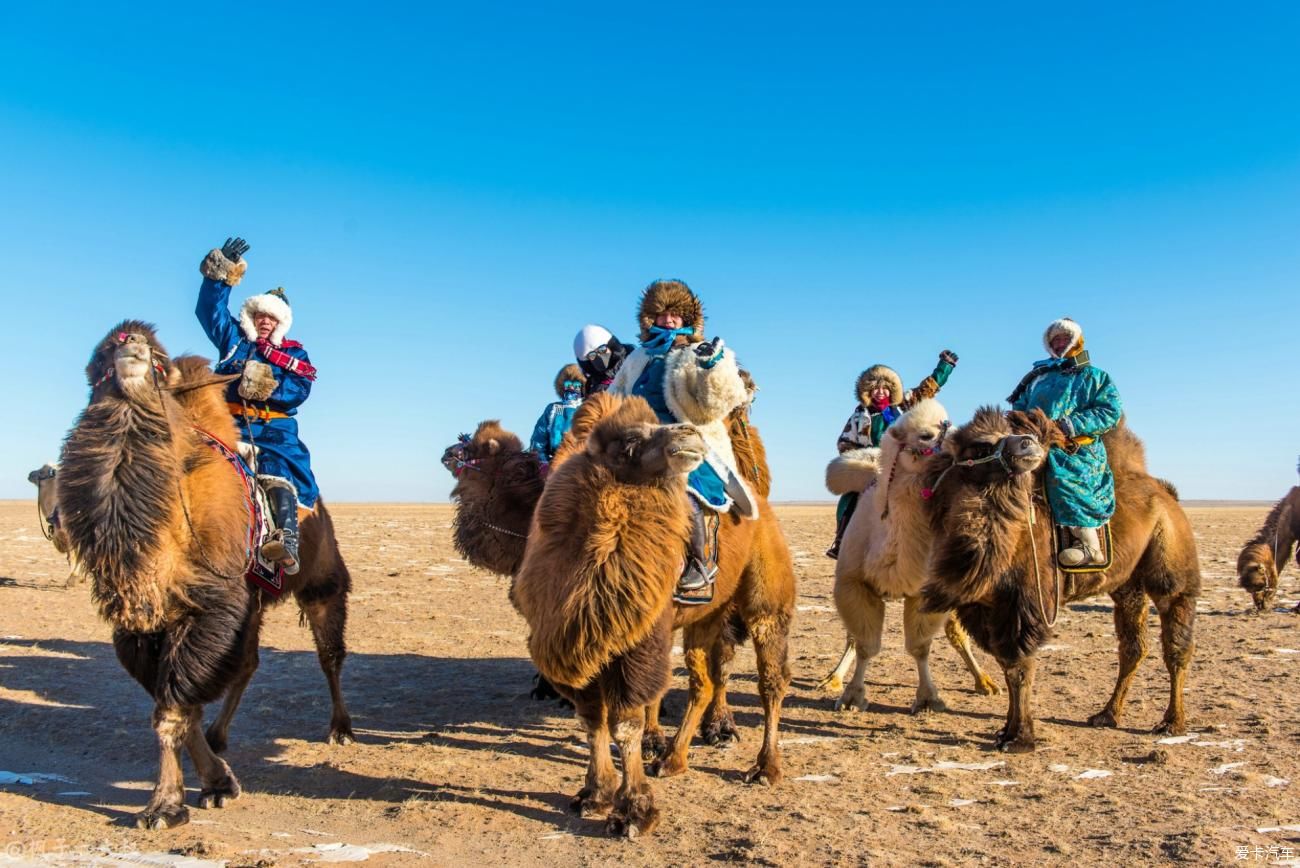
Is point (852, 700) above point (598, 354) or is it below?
below

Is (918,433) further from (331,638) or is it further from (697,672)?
(331,638)

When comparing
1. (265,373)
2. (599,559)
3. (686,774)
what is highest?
(265,373)

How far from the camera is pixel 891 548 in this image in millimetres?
6863

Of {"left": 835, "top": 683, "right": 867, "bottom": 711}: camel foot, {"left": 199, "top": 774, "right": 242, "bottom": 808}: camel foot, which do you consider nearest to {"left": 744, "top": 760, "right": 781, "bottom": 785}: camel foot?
{"left": 835, "top": 683, "right": 867, "bottom": 711}: camel foot

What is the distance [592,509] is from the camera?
461 cm

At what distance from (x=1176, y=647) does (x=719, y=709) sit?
320cm

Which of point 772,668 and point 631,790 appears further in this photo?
point 772,668

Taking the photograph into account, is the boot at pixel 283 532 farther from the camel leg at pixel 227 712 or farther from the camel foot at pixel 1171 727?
the camel foot at pixel 1171 727

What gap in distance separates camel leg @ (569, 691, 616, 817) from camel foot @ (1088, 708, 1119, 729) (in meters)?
3.68

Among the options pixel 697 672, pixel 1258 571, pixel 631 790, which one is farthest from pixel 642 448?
pixel 1258 571

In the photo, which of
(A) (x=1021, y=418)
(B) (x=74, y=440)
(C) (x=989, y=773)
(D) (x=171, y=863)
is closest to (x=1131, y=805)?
(C) (x=989, y=773)

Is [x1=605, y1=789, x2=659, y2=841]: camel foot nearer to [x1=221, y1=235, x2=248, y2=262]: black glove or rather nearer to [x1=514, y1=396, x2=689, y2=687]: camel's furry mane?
[x1=514, y1=396, x2=689, y2=687]: camel's furry mane

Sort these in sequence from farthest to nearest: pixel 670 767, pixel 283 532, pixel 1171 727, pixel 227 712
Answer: pixel 1171 727
pixel 227 712
pixel 283 532
pixel 670 767

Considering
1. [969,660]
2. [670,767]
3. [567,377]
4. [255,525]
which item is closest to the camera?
[255,525]
